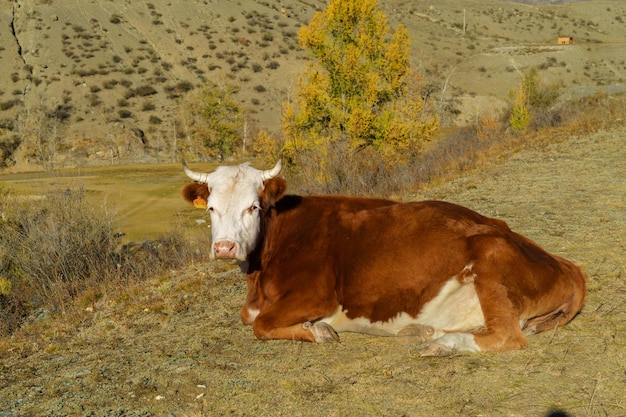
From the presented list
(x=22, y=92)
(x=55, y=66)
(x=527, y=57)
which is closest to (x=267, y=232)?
(x=22, y=92)

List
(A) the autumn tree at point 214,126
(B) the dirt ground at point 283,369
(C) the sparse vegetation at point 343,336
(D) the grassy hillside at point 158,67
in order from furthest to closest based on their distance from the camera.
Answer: (D) the grassy hillside at point 158,67 < (A) the autumn tree at point 214,126 < (C) the sparse vegetation at point 343,336 < (B) the dirt ground at point 283,369

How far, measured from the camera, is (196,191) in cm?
578

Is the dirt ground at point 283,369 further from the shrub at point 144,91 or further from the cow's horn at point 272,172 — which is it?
the shrub at point 144,91

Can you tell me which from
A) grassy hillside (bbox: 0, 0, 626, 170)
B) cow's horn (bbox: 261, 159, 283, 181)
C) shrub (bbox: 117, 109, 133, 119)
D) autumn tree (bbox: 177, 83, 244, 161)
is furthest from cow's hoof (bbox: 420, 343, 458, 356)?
shrub (bbox: 117, 109, 133, 119)

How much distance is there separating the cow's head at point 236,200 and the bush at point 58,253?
700 cm

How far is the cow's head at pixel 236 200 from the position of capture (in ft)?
17.0

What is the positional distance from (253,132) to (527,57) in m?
43.9

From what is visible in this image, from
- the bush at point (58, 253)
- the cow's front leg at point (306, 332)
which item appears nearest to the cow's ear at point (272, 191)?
the cow's front leg at point (306, 332)

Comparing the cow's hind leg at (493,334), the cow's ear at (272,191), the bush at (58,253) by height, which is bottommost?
the bush at (58,253)

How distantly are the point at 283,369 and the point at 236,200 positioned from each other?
1588 millimetres

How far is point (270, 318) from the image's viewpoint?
5.30 meters

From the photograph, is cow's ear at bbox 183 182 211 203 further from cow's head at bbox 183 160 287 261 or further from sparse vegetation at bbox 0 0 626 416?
sparse vegetation at bbox 0 0 626 416

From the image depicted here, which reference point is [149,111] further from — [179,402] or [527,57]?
[179,402]

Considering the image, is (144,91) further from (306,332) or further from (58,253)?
(306,332)
